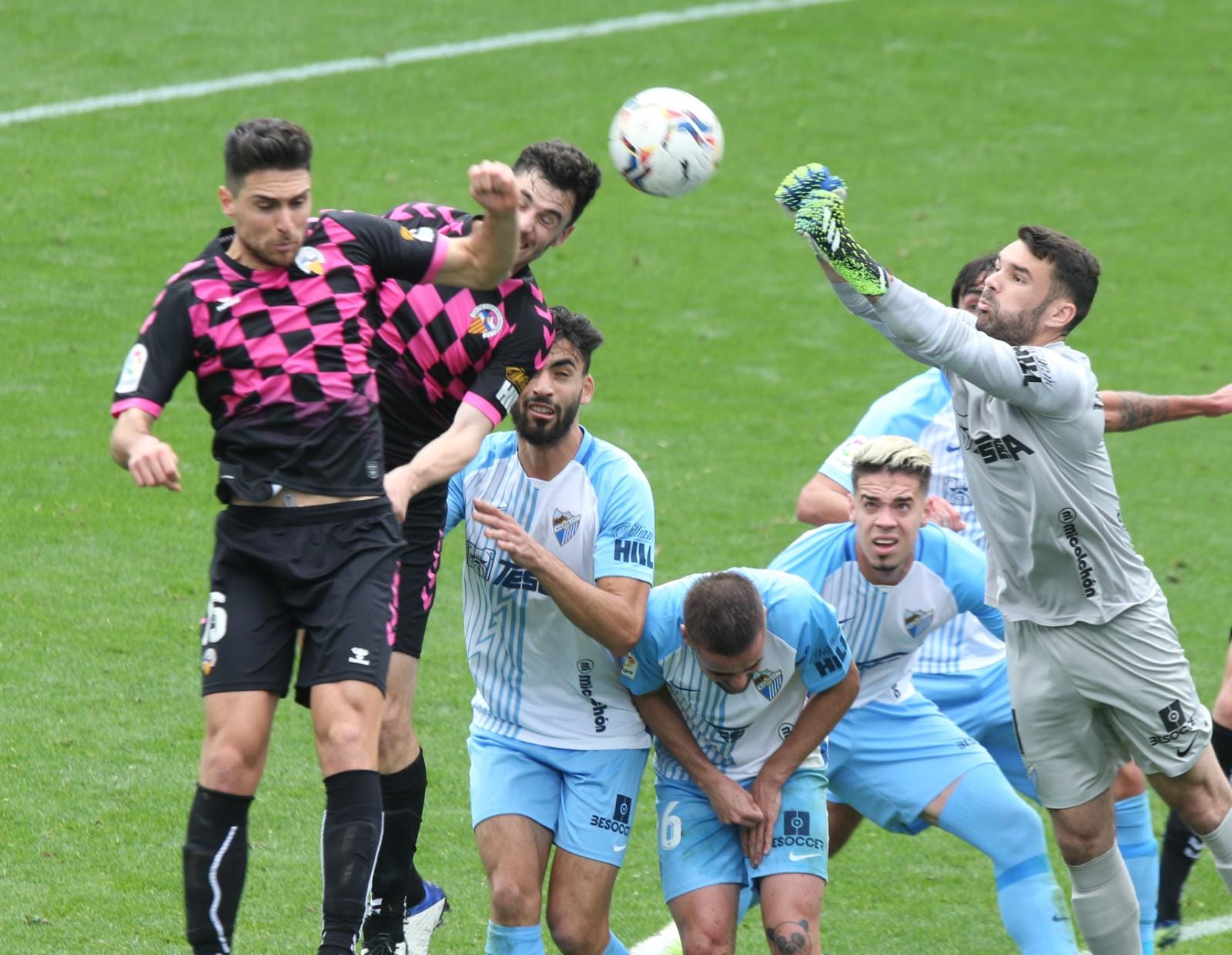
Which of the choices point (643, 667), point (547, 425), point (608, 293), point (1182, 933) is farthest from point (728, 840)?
point (608, 293)

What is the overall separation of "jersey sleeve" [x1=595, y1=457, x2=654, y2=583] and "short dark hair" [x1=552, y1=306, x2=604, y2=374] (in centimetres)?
46

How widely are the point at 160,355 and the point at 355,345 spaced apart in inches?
22.8

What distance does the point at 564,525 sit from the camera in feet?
21.6

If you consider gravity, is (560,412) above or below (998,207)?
below

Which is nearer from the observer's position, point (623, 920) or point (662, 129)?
point (662, 129)

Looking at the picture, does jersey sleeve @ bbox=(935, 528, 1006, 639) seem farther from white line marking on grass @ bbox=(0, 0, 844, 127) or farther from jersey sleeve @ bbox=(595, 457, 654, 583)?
white line marking on grass @ bbox=(0, 0, 844, 127)

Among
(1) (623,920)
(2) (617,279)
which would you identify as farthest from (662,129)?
(2) (617,279)

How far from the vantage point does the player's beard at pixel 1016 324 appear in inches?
242

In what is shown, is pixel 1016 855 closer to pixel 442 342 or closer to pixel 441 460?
pixel 441 460

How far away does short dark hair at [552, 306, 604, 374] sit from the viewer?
256 inches

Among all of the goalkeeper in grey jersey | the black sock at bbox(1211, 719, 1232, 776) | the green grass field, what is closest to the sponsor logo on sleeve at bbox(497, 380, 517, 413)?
the goalkeeper in grey jersey

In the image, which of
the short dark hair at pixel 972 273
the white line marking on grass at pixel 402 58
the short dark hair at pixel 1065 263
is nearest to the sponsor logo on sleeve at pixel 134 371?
the short dark hair at pixel 1065 263

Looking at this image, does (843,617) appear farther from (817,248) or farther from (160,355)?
(160,355)

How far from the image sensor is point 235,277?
206 inches
